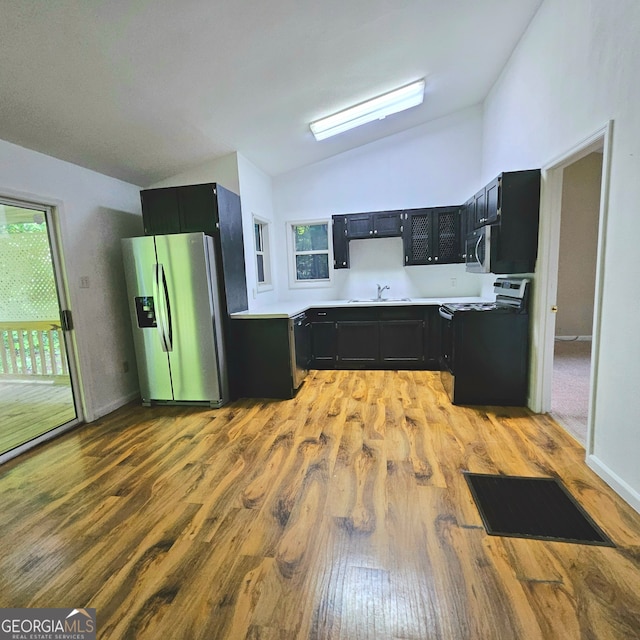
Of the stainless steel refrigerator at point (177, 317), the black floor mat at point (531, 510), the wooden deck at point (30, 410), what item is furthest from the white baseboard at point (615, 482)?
the wooden deck at point (30, 410)

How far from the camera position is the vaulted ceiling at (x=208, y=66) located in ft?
6.38

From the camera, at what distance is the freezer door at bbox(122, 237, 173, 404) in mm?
3357

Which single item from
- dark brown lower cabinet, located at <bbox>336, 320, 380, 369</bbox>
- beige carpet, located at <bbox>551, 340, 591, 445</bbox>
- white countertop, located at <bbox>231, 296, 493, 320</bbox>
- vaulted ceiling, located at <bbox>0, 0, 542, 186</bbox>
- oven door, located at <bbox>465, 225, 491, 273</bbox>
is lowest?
beige carpet, located at <bbox>551, 340, 591, 445</bbox>

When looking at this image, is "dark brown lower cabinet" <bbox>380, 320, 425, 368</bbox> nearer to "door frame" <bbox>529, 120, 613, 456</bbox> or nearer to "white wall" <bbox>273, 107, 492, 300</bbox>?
"white wall" <bbox>273, 107, 492, 300</bbox>

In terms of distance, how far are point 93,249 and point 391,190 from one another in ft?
12.4

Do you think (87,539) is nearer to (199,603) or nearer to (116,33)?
(199,603)

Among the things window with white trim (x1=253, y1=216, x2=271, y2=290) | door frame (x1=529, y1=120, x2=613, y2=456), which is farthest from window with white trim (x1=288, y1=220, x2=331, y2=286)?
door frame (x1=529, y1=120, x2=613, y2=456)

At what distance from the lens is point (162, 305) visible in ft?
11.1

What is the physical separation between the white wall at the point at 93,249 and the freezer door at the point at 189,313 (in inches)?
26.5

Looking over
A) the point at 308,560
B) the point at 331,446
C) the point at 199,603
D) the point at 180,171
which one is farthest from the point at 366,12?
the point at 199,603

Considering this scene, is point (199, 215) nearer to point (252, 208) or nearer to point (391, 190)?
point (252, 208)

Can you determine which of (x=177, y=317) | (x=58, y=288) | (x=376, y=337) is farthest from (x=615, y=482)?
(x=58, y=288)

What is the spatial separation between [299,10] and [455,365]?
3.05 metres

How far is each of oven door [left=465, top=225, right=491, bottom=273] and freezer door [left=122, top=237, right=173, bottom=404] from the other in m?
3.14
